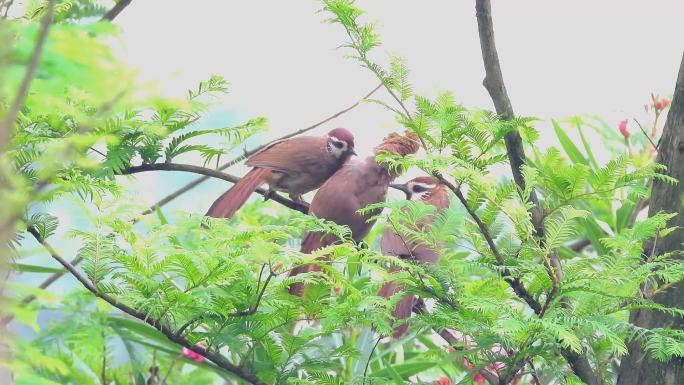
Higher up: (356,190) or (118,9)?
(118,9)

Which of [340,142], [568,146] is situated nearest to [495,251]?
[340,142]

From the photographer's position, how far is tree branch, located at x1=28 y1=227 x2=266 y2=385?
4.82ft

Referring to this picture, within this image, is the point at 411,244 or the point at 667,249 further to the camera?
the point at 411,244

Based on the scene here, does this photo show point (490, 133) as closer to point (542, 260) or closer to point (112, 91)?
point (542, 260)

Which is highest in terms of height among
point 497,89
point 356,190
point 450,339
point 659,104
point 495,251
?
point 497,89

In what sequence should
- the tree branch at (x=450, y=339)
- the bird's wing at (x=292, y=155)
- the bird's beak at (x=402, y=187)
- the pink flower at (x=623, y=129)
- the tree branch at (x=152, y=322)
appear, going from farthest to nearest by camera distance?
the bird's beak at (x=402, y=187), the bird's wing at (x=292, y=155), the pink flower at (x=623, y=129), the tree branch at (x=450, y=339), the tree branch at (x=152, y=322)

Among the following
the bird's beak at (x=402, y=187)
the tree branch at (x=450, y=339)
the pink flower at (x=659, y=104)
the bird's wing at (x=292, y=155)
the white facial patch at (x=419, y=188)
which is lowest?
the tree branch at (x=450, y=339)

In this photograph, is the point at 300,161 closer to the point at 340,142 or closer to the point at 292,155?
the point at 292,155

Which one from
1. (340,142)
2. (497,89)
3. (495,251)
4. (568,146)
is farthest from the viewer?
(568,146)

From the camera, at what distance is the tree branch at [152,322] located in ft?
4.82

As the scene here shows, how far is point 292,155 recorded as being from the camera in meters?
3.01

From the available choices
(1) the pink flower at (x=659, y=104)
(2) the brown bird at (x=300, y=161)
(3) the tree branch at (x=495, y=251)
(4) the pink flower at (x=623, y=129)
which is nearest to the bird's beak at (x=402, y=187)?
(2) the brown bird at (x=300, y=161)

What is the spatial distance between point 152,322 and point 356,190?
4.18ft

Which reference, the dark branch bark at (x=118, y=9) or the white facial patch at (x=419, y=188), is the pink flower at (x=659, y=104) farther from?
the dark branch bark at (x=118, y=9)
